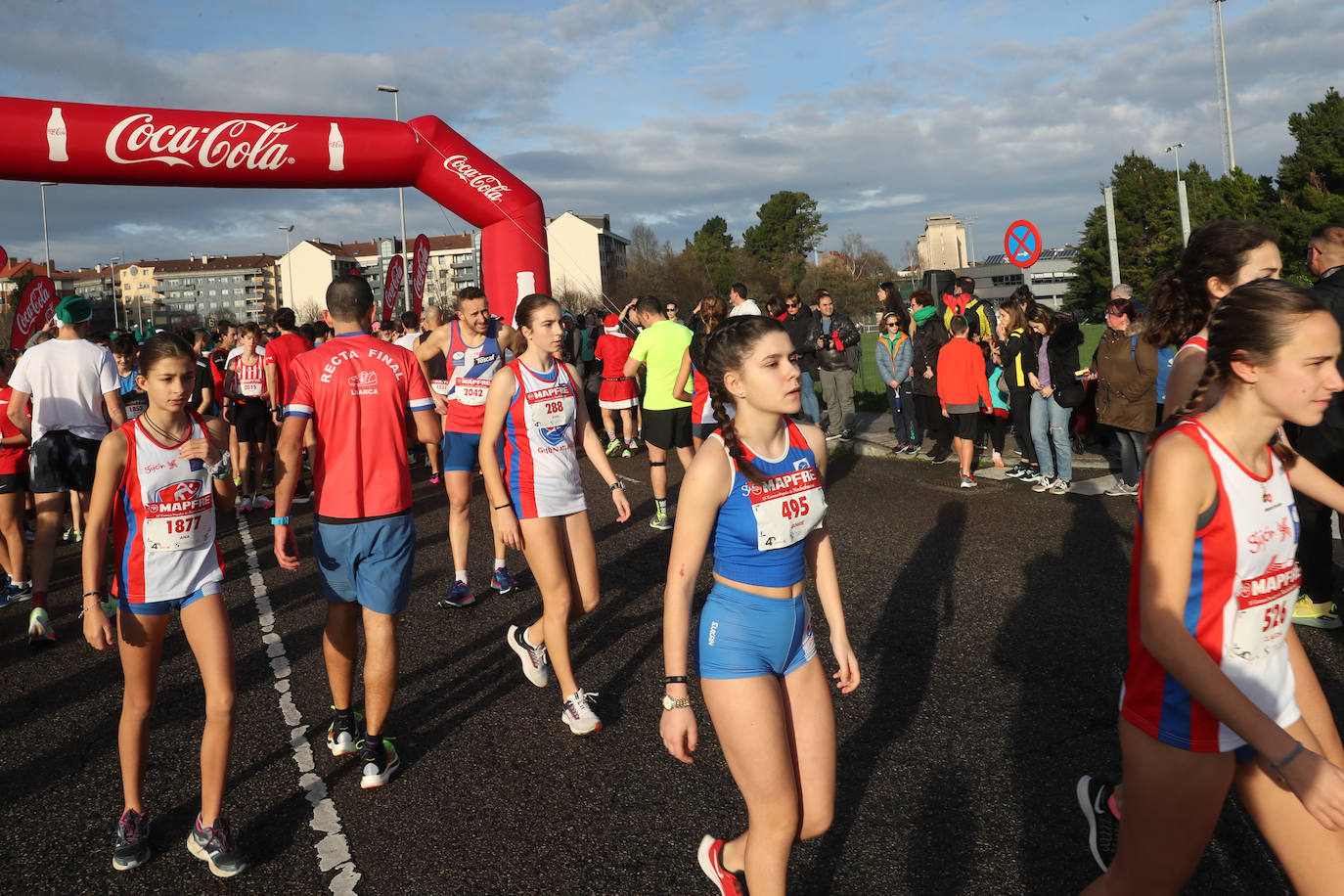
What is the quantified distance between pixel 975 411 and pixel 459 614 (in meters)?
6.20

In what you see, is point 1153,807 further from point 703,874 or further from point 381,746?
point 381,746

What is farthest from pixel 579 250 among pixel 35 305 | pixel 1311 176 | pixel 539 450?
pixel 539 450

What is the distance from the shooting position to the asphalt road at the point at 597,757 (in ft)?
11.1

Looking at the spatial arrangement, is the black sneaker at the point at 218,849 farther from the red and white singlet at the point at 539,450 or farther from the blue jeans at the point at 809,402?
the blue jeans at the point at 809,402

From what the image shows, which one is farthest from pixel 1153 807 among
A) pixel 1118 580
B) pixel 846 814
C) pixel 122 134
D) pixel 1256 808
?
pixel 122 134

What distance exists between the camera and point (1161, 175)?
63500 mm

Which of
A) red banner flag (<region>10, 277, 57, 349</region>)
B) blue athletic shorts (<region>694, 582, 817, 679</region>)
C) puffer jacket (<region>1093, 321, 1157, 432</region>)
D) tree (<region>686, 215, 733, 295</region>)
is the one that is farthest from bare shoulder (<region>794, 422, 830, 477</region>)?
tree (<region>686, 215, 733, 295</region>)

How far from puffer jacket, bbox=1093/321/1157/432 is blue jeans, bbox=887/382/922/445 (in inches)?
133

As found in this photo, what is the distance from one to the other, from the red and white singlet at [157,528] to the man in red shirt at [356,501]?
0.49 metres

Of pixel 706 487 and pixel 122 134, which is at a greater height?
pixel 122 134

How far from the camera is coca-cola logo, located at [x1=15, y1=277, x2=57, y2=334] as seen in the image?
46.9 ft

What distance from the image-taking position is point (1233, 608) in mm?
2164

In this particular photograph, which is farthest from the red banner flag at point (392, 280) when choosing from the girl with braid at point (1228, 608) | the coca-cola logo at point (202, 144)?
the girl with braid at point (1228, 608)

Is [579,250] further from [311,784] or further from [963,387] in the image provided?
[311,784]
